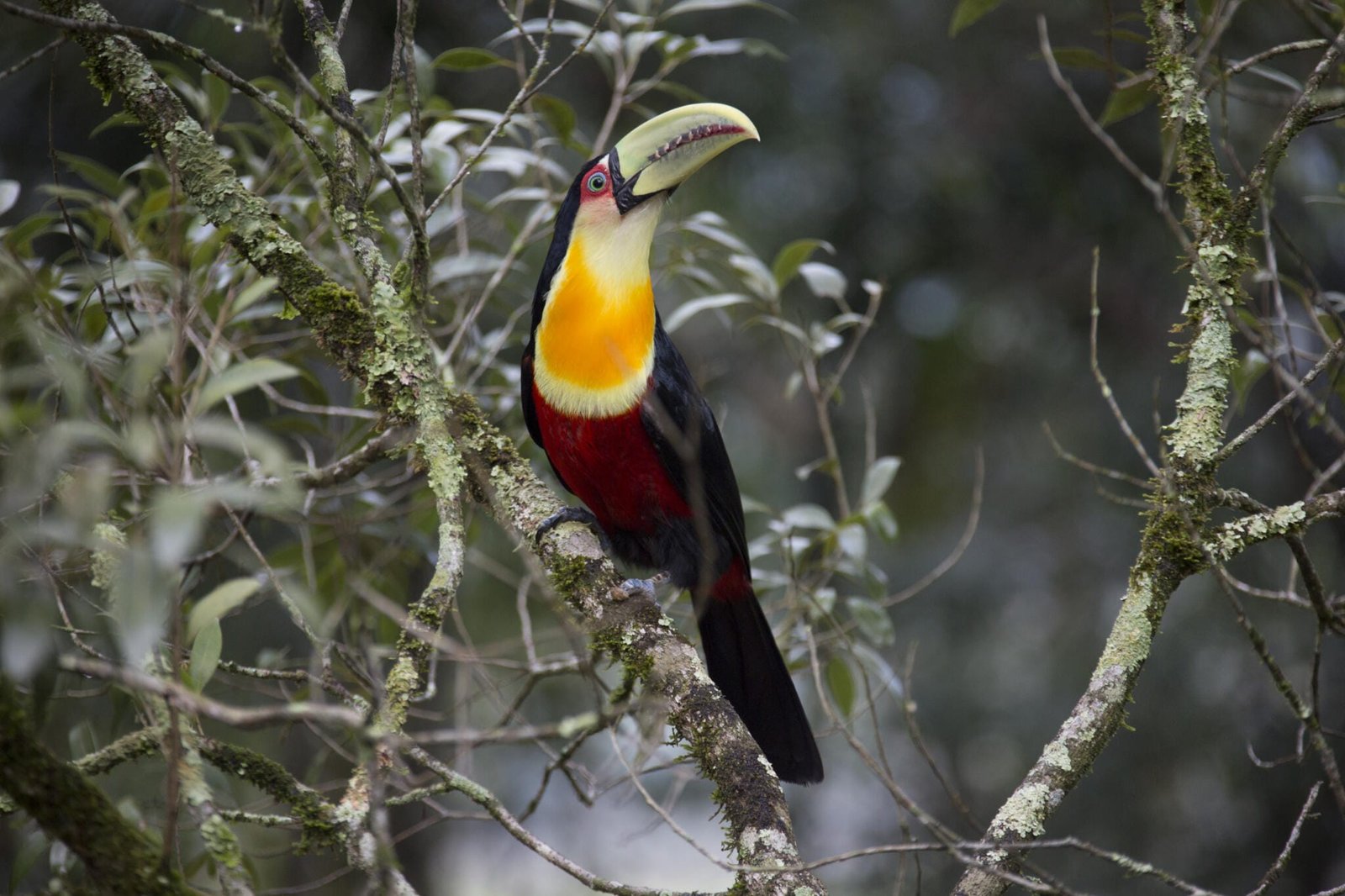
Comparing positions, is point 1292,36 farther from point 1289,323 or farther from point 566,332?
point 566,332

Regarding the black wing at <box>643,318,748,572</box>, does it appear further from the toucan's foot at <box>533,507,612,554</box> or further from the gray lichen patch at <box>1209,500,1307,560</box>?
the gray lichen patch at <box>1209,500,1307,560</box>

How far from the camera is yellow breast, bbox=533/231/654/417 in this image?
300 cm

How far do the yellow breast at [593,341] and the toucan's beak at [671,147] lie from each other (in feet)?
0.73

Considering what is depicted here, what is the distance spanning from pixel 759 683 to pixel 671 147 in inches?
60.6

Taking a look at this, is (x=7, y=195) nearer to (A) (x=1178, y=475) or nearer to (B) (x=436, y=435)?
(B) (x=436, y=435)

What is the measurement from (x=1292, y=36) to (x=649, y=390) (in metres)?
3.55

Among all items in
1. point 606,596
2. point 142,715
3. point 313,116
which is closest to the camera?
point 142,715

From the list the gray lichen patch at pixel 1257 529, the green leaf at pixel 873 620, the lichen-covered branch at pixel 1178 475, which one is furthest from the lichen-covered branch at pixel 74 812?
the green leaf at pixel 873 620

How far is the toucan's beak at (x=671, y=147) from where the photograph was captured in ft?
9.94

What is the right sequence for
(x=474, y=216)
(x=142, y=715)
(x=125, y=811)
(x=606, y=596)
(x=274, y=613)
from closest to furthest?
(x=142, y=715) < (x=125, y=811) < (x=606, y=596) < (x=474, y=216) < (x=274, y=613)

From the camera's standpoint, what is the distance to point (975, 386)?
19.0 ft

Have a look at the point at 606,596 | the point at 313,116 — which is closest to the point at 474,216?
the point at 313,116

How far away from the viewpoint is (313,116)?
117 inches

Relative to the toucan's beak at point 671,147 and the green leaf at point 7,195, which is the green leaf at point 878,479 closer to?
the toucan's beak at point 671,147
